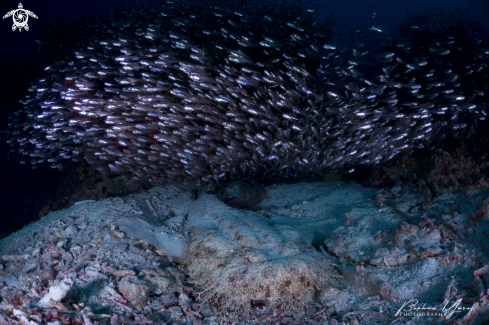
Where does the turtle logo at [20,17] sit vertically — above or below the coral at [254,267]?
above

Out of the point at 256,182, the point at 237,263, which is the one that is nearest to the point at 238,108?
the point at 256,182

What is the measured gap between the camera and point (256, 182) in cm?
768

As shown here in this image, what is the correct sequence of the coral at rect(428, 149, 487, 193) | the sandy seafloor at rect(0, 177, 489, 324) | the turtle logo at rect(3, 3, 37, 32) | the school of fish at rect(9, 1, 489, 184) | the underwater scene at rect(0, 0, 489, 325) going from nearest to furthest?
1. the sandy seafloor at rect(0, 177, 489, 324)
2. the underwater scene at rect(0, 0, 489, 325)
3. the coral at rect(428, 149, 487, 193)
4. the school of fish at rect(9, 1, 489, 184)
5. the turtle logo at rect(3, 3, 37, 32)

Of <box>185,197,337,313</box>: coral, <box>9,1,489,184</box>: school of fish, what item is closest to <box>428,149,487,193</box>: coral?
<box>9,1,489,184</box>: school of fish

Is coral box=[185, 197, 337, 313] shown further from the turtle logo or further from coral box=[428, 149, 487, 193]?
the turtle logo

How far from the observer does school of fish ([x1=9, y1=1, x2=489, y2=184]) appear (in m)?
6.57

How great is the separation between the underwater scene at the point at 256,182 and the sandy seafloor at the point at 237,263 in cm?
3

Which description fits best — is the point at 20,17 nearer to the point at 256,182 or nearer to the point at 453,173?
the point at 256,182

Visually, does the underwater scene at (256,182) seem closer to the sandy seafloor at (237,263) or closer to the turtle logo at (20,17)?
the sandy seafloor at (237,263)

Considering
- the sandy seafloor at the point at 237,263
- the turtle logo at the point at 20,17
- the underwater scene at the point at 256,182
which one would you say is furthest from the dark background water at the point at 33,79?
the sandy seafloor at the point at 237,263

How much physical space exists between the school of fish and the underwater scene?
0.05 m

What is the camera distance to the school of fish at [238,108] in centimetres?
657

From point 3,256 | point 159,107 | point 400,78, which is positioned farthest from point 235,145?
point 400,78

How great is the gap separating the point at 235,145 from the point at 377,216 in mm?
3464
